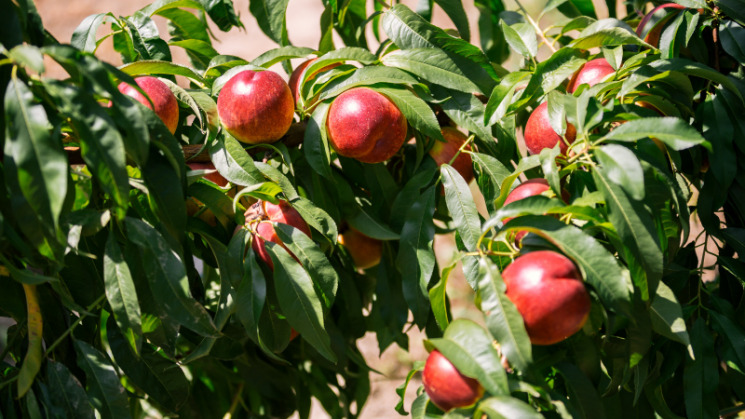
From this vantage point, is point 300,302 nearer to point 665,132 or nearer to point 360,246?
point 360,246

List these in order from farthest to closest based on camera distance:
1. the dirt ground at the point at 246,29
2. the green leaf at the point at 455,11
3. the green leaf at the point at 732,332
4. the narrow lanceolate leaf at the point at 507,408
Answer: the dirt ground at the point at 246,29 < the green leaf at the point at 455,11 < the green leaf at the point at 732,332 < the narrow lanceolate leaf at the point at 507,408

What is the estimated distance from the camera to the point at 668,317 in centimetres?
63

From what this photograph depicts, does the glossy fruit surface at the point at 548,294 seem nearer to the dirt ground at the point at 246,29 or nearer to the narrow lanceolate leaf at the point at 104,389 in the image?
the narrow lanceolate leaf at the point at 104,389

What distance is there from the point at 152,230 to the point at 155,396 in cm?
22

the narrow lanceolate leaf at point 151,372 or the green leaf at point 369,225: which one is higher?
the green leaf at point 369,225

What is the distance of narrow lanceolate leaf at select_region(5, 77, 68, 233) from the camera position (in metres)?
0.50

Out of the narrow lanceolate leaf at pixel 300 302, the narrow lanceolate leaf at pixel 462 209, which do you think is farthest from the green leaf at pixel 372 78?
the narrow lanceolate leaf at pixel 300 302

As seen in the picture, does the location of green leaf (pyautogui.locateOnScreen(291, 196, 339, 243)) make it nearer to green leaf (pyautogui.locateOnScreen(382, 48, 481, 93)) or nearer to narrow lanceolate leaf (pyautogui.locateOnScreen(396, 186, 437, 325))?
narrow lanceolate leaf (pyautogui.locateOnScreen(396, 186, 437, 325))

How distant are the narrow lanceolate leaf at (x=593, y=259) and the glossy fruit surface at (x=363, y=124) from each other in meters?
0.23

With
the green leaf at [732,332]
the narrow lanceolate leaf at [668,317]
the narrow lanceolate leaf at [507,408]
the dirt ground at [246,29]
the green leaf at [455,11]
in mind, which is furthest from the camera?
the dirt ground at [246,29]

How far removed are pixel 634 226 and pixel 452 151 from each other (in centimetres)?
33

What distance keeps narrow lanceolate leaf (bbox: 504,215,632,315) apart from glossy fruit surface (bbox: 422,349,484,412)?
0.41 feet

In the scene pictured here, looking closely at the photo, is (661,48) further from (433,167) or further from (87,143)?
(87,143)

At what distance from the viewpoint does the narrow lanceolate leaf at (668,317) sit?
622mm
